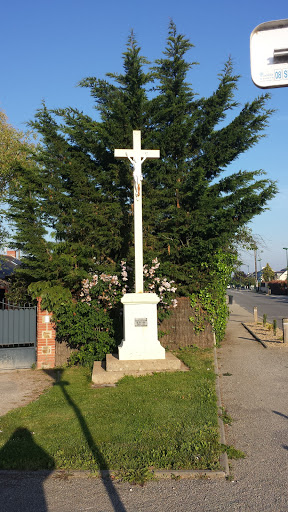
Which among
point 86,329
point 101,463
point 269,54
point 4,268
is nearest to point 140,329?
point 86,329

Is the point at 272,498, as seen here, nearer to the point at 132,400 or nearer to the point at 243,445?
the point at 243,445

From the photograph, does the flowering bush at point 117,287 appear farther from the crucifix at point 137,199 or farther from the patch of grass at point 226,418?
the patch of grass at point 226,418

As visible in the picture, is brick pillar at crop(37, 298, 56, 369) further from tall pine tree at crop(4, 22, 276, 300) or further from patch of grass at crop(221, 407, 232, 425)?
patch of grass at crop(221, 407, 232, 425)

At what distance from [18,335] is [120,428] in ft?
20.6

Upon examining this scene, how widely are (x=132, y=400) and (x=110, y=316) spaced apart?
15.9ft

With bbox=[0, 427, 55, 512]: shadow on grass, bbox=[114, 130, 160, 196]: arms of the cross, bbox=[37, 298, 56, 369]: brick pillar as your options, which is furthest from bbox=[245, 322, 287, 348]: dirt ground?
bbox=[0, 427, 55, 512]: shadow on grass

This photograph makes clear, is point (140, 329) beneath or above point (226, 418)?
above

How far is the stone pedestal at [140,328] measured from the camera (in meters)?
9.64

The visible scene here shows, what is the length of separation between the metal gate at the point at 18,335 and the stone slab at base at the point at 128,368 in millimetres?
2624

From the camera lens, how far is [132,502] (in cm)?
402

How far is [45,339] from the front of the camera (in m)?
11.4

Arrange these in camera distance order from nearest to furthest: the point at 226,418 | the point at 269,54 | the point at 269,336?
the point at 269,54 → the point at 226,418 → the point at 269,336

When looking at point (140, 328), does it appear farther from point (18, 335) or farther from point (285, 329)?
point (285, 329)

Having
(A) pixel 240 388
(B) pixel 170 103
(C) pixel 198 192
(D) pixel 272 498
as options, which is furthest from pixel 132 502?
(B) pixel 170 103
